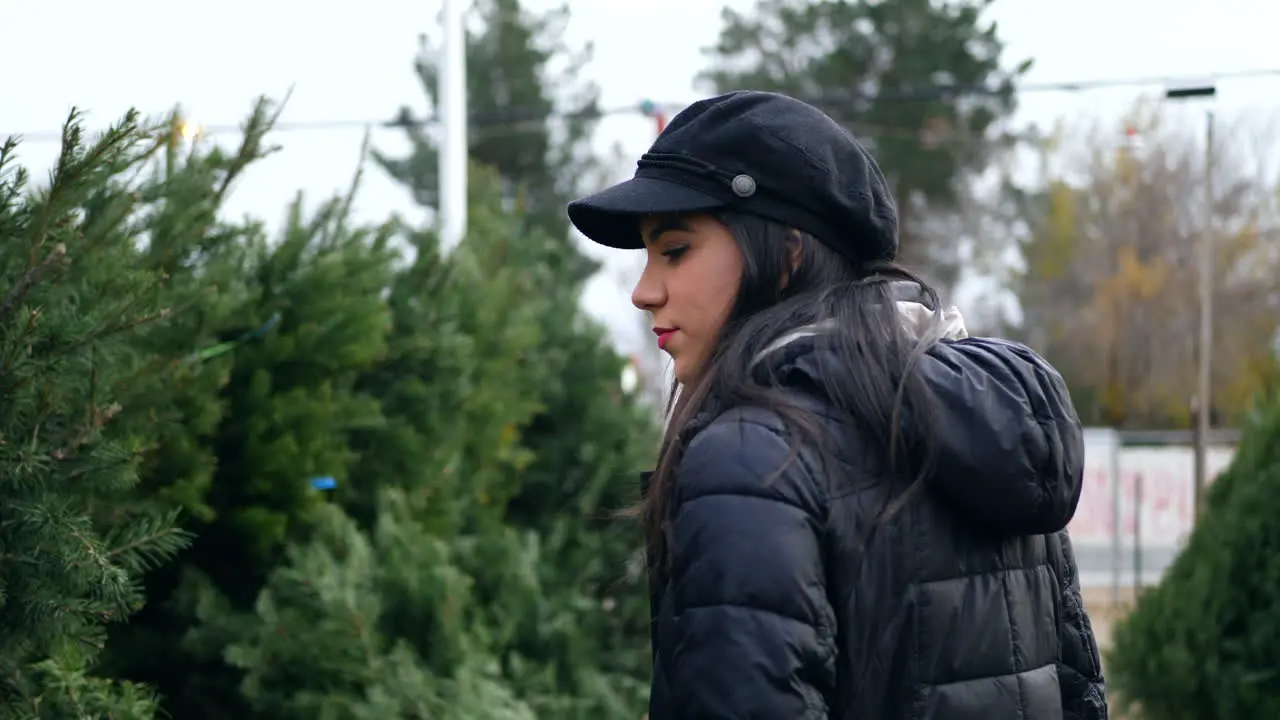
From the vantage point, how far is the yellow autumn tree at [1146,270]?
129 feet

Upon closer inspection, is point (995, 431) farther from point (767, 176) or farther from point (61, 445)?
point (61, 445)

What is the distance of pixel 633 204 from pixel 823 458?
42 centimetres

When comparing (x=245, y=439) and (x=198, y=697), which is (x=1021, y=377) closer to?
(x=245, y=439)

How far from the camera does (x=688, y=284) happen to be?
6.77 ft

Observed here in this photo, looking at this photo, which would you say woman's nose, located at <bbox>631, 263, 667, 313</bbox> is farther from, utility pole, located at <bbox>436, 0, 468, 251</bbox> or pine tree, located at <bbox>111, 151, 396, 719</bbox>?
utility pole, located at <bbox>436, 0, 468, 251</bbox>

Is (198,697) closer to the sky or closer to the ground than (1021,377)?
closer to the ground

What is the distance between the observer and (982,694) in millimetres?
1910

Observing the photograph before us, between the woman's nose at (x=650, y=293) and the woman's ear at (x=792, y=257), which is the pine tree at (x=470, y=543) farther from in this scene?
the woman's ear at (x=792, y=257)

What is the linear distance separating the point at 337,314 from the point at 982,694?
2954 mm

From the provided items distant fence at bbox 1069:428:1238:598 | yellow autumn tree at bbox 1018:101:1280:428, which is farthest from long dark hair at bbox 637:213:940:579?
yellow autumn tree at bbox 1018:101:1280:428

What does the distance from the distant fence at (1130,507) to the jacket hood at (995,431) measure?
73.0 ft

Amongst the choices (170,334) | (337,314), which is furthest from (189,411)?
(337,314)

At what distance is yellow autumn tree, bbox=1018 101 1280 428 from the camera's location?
129ft

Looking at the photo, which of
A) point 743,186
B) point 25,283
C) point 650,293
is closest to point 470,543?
point 25,283
